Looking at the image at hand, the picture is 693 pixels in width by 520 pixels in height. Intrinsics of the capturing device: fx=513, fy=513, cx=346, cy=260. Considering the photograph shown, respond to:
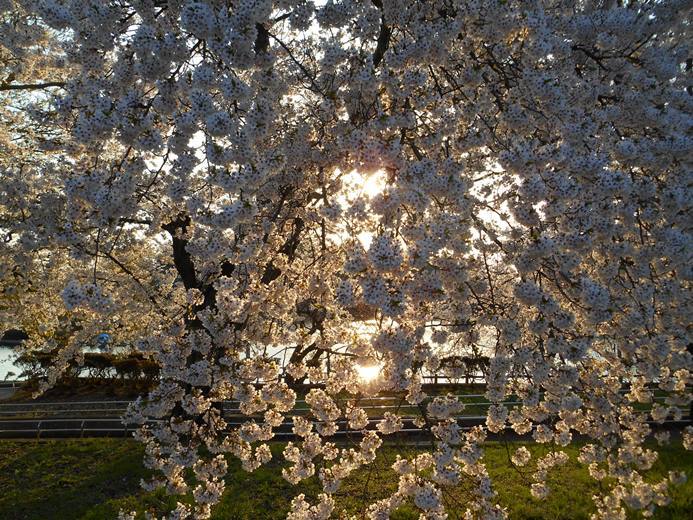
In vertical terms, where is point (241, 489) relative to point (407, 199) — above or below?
below

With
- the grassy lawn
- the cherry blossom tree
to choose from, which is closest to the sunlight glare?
the cherry blossom tree

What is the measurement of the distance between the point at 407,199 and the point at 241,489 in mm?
8562

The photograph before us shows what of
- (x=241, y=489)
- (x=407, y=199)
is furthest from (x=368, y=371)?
(x=241, y=489)

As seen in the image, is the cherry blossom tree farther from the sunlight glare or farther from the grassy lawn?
the grassy lawn

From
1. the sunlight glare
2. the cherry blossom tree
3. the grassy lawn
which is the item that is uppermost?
the cherry blossom tree

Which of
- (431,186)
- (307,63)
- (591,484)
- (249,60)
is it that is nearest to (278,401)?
(431,186)

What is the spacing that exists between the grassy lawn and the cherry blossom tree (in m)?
3.27

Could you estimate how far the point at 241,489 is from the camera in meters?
10.1

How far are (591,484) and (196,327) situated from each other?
321 inches

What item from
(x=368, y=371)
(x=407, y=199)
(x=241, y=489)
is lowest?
(x=241, y=489)

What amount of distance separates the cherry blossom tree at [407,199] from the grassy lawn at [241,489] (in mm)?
3268

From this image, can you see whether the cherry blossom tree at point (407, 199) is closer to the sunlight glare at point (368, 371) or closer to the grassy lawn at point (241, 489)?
the sunlight glare at point (368, 371)

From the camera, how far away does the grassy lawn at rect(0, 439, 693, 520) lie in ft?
29.0

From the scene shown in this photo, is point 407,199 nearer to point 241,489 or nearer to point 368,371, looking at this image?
point 368,371
